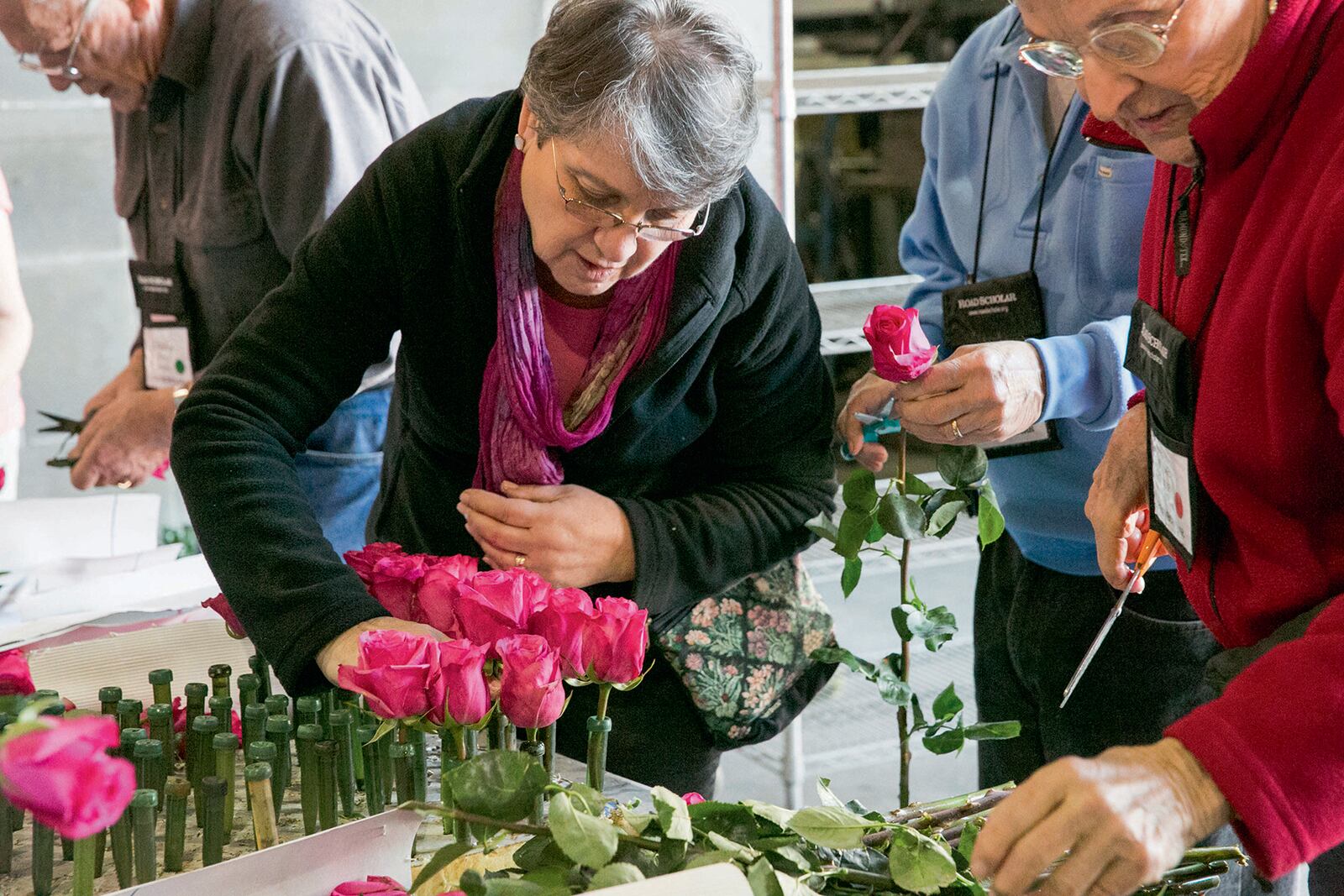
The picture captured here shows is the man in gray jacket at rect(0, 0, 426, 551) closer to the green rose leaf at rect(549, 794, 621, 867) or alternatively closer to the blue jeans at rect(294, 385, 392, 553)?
the blue jeans at rect(294, 385, 392, 553)

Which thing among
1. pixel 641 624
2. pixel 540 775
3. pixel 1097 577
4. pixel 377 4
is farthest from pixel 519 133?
pixel 377 4

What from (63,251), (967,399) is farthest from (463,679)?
(63,251)

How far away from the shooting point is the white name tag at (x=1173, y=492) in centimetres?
105

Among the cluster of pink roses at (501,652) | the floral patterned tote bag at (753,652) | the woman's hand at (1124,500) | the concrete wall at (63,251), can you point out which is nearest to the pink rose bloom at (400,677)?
the cluster of pink roses at (501,652)

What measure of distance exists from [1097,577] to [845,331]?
1.27 m

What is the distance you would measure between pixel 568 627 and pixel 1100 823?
15.4 inches

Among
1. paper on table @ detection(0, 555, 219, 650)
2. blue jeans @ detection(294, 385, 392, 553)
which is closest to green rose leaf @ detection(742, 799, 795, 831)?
paper on table @ detection(0, 555, 219, 650)

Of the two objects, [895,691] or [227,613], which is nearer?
[895,691]

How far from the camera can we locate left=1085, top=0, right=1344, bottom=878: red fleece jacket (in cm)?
78

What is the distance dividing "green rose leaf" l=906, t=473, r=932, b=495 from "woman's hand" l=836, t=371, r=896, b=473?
0.20m

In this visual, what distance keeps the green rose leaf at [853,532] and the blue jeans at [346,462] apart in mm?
933

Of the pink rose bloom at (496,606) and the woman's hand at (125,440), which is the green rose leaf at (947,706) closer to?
the pink rose bloom at (496,606)

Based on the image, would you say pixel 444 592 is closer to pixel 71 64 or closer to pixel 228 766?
pixel 228 766

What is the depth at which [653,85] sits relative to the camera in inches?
45.4
